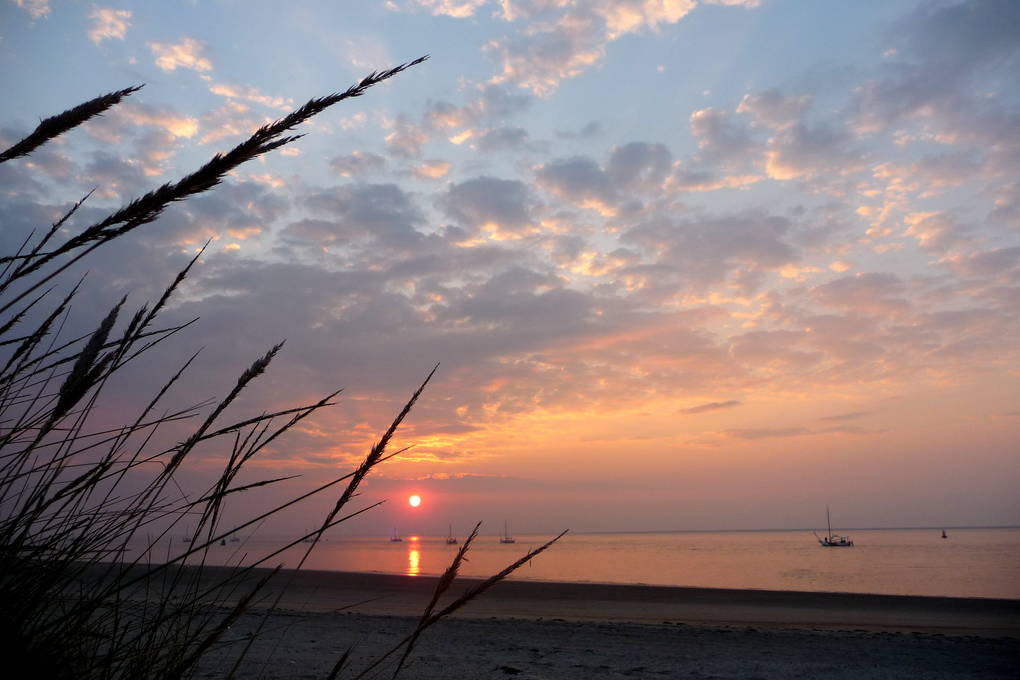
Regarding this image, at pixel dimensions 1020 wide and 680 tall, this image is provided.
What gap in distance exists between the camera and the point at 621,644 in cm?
993

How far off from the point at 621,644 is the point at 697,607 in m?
12.7

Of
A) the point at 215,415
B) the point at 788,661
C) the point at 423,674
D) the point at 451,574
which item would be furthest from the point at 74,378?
the point at 788,661

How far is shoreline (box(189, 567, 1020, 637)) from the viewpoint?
53.8 feet

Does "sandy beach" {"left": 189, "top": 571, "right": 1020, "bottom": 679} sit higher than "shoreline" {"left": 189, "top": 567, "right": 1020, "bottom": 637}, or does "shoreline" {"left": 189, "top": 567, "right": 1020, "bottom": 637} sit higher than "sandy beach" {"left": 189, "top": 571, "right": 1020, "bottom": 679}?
"sandy beach" {"left": 189, "top": 571, "right": 1020, "bottom": 679}

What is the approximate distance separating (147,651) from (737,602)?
24.8m

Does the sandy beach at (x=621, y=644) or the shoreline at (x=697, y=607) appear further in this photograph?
the shoreline at (x=697, y=607)

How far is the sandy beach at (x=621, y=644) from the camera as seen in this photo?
6.72m

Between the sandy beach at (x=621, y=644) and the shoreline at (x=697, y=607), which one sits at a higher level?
the sandy beach at (x=621, y=644)

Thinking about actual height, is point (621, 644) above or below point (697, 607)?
above

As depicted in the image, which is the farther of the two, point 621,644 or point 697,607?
point 697,607

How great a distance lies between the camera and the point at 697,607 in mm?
21219

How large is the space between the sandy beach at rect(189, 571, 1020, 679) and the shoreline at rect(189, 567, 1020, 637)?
121mm

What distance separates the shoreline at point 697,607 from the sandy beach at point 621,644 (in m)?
0.12

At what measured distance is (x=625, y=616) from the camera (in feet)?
57.0
